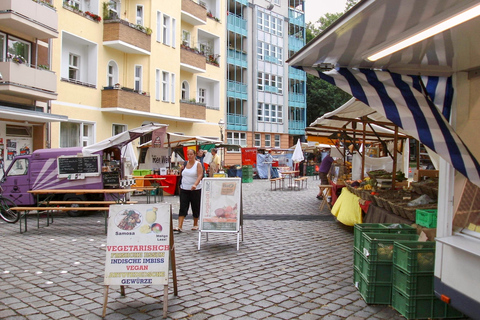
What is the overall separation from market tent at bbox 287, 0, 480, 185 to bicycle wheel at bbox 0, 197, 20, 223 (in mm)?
9883

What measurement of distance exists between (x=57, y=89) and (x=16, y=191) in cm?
927

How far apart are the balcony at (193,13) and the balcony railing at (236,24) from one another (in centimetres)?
874

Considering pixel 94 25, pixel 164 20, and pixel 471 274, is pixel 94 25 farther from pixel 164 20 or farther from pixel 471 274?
pixel 471 274

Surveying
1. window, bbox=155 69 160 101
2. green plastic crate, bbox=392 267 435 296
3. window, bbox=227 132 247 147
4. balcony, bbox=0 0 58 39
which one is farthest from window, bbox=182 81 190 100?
green plastic crate, bbox=392 267 435 296

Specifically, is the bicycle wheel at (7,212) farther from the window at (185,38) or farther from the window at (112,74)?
the window at (185,38)

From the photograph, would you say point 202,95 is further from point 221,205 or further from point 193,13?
point 221,205

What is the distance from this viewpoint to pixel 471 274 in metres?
3.68

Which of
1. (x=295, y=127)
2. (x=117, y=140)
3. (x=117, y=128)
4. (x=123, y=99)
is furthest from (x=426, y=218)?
(x=295, y=127)

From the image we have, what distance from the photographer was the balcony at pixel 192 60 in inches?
1142

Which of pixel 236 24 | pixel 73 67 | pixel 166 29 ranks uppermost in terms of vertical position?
pixel 236 24

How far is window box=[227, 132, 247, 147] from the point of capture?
40.2 meters

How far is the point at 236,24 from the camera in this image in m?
40.8

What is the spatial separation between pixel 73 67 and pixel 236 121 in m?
20.6

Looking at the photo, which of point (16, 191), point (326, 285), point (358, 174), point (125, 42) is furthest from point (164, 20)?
point (326, 285)
